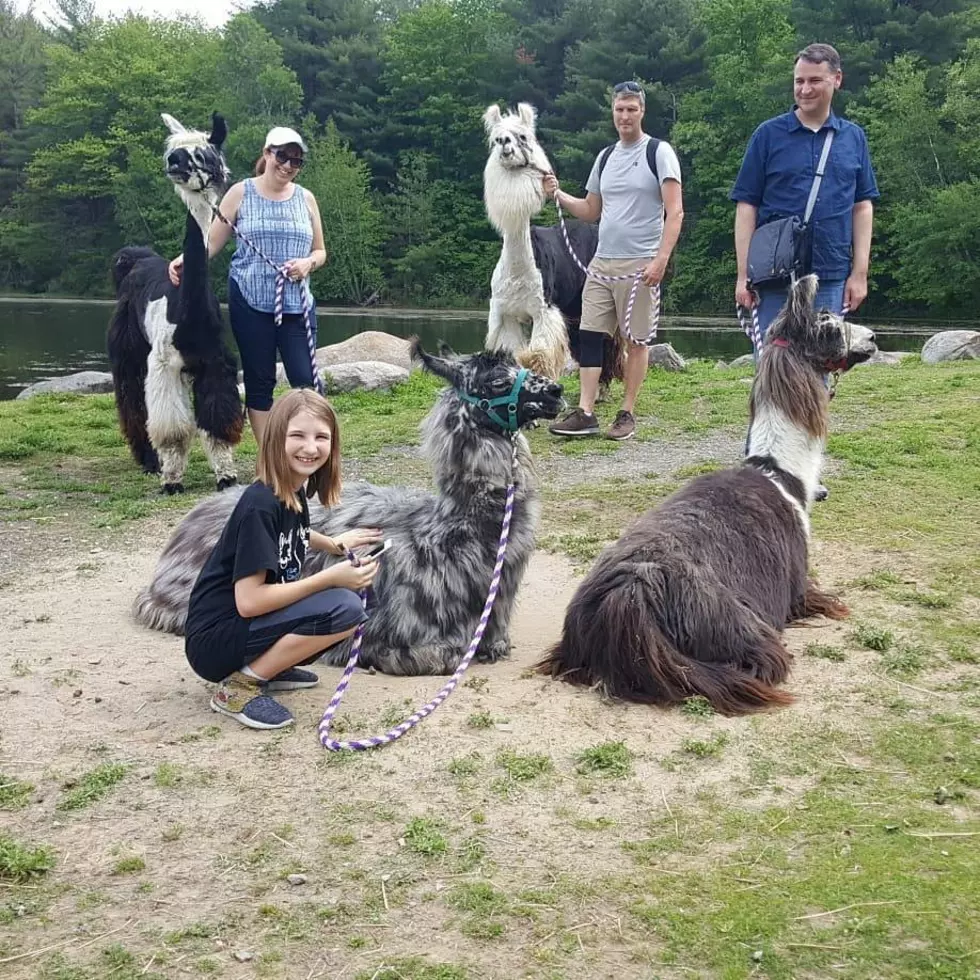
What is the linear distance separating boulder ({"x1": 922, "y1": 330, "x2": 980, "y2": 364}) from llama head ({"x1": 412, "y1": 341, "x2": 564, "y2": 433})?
34.4ft

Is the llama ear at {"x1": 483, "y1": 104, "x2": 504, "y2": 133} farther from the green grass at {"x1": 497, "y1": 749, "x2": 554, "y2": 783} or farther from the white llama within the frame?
the green grass at {"x1": 497, "y1": 749, "x2": 554, "y2": 783}

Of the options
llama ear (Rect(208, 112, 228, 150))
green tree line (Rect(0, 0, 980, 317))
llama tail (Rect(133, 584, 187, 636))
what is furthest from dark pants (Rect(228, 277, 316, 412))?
green tree line (Rect(0, 0, 980, 317))

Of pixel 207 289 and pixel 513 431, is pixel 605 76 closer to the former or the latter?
pixel 207 289

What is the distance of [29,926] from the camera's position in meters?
2.17

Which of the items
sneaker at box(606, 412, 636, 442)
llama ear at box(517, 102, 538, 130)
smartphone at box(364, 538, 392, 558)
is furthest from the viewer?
llama ear at box(517, 102, 538, 130)

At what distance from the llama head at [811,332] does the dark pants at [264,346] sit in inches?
104

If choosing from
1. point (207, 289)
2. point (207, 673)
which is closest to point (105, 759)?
point (207, 673)

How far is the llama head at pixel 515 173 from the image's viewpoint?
7.93 meters

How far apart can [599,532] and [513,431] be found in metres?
1.70

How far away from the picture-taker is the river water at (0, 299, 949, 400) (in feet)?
59.6

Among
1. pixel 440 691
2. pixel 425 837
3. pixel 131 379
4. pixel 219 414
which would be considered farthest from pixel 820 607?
pixel 131 379

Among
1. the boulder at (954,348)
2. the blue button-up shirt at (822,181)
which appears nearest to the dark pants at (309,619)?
the blue button-up shirt at (822,181)

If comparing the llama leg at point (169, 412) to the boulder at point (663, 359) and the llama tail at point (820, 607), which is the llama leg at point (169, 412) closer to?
the llama tail at point (820, 607)

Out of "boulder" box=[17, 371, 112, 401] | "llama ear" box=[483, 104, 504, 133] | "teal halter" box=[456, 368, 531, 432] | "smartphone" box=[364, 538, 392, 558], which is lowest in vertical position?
"boulder" box=[17, 371, 112, 401]
